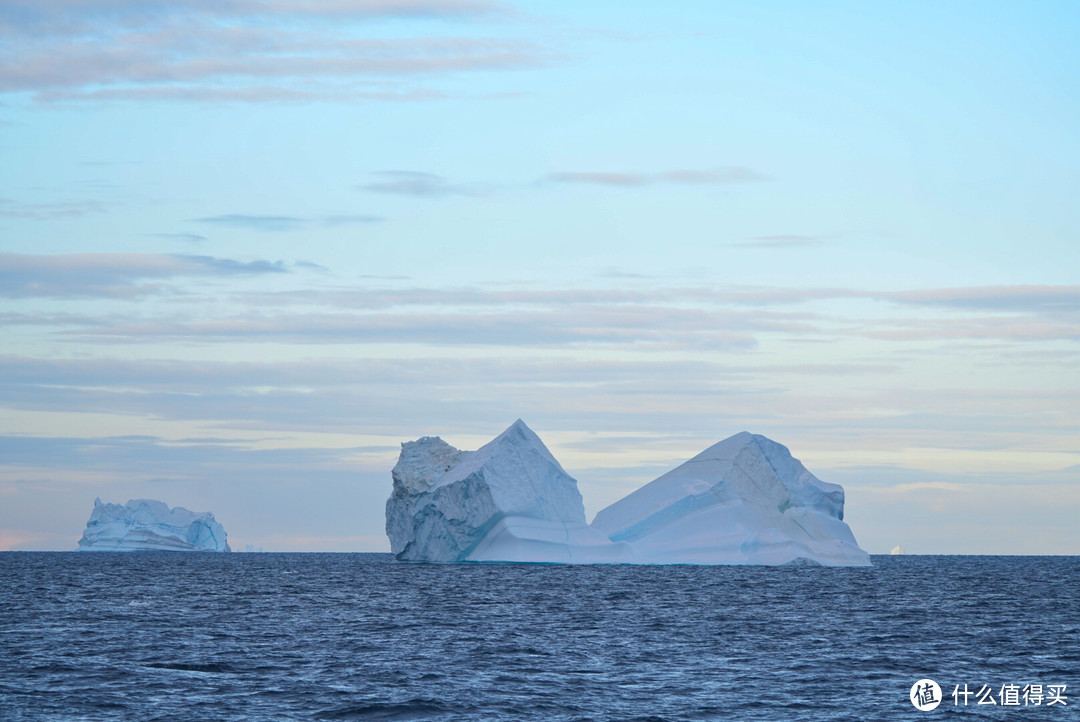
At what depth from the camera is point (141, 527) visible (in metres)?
106

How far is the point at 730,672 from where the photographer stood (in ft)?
66.0

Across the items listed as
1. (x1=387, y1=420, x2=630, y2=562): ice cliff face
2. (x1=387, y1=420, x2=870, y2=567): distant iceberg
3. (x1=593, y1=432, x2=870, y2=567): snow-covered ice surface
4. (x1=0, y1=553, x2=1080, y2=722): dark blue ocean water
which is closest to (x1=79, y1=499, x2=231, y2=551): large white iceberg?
(x1=387, y1=420, x2=870, y2=567): distant iceberg

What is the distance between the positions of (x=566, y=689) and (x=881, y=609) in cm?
1925

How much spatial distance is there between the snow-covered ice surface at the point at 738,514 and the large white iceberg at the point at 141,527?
6094 centimetres

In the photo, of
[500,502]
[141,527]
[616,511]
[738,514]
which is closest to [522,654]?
[500,502]

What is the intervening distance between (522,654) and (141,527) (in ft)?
298

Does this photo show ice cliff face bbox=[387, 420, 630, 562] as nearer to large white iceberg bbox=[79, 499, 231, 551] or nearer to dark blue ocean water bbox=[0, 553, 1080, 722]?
dark blue ocean water bbox=[0, 553, 1080, 722]

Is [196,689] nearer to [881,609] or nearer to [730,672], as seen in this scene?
[730,672]

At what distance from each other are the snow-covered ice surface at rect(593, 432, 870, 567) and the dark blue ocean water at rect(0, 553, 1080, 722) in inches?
465

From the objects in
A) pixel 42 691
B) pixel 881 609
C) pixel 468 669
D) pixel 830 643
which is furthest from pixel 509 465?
pixel 42 691

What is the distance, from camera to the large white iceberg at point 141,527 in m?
106

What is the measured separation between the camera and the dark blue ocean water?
Result: 16.8 metres

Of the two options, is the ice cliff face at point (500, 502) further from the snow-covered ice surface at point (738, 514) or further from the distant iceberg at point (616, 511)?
the snow-covered ice surface at point (738, 514)

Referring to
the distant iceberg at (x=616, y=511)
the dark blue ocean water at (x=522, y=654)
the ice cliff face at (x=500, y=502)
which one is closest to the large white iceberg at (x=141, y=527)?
the distant iceberg at (x=616, y=511)
